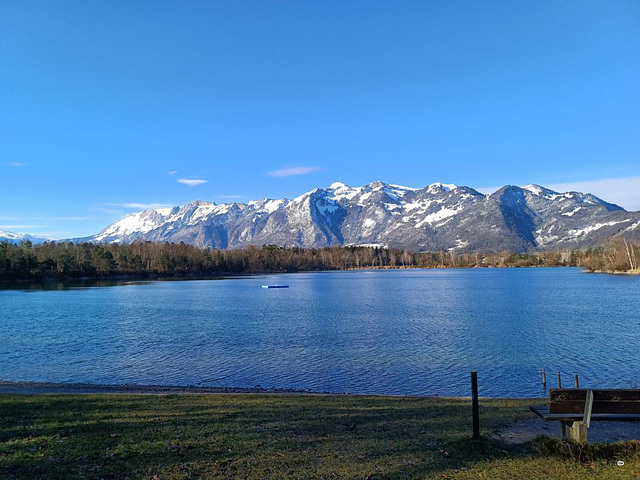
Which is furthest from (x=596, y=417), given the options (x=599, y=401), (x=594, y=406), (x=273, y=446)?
(x=273, y=446)

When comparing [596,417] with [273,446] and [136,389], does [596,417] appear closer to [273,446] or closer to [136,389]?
[273,446]

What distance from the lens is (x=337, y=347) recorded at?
43.8m

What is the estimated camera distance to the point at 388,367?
35.2 metres

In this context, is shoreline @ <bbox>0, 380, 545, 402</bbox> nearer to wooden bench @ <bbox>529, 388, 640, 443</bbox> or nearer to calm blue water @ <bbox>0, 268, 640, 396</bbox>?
calm blue water @ <bbox>0, 268, 640, 396</bbox>

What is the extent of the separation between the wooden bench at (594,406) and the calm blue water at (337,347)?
16.4 metres

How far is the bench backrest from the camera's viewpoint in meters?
12.3

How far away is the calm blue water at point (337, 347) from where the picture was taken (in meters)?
31.9

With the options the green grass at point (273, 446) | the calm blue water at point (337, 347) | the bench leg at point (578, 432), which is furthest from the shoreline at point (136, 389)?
the bench leg at point (578, 432)

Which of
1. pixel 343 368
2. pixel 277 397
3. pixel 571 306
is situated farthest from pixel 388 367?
pixel 571 306

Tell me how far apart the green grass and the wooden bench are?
2.31 ft


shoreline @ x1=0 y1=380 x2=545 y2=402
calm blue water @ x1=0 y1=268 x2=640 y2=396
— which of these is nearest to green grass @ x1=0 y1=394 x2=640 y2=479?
shoreline @ x1=0 y1=380 x2=545 y2=402

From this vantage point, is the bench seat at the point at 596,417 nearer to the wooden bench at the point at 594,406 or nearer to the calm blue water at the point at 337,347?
the wooden bench at the point at 594,406

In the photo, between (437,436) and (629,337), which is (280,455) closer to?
(437,436)

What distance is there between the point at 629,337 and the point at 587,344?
6.64 meters
